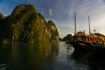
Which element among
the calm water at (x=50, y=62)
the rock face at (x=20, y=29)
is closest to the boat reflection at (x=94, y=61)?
the calm water at (x=50, y=62)

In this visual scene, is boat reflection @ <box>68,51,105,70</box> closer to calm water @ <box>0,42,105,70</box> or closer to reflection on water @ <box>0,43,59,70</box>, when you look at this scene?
calm water @ <box>0,42,105,70</box>

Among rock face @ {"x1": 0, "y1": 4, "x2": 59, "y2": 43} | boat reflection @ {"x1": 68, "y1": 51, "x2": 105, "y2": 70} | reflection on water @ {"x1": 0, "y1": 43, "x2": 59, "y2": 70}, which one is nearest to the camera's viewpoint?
reflection on water @ {"x1": 0, "y1": 43, "x2": 59, "y2": 70}

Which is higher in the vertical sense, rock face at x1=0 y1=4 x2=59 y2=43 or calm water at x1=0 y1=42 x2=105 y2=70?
rock face at x1=0 y1=4 x2=59 y2=43

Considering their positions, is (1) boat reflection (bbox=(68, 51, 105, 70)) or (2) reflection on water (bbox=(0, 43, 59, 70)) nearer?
(2) reflection on water (bbox=(0, 43, 59, 70))

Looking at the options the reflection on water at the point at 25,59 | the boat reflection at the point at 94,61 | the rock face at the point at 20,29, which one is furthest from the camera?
the rock face at the point at 20,29

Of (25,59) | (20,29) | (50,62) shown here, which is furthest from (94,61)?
(20,29)

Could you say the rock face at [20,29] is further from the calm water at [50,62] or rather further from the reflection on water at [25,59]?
the calm water at [50,62]

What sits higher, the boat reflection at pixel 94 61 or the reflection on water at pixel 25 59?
the reflection on water at pixel 25 59

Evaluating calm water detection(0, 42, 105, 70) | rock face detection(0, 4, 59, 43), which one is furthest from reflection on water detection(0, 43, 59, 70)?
rock face detection(0, 4, 59, 43)

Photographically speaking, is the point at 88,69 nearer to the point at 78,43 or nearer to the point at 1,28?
the point at 78,43

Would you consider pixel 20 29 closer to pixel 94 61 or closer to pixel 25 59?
pixel 25 59

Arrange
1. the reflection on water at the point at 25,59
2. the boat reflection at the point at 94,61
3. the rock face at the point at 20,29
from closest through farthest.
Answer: the reflection on water at the point at 25,59 < the boat reflection at the point at 94,61 < the rock face at the point at 20,29

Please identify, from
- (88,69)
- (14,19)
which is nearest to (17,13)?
(14,19)

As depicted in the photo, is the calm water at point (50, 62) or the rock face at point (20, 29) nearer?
the calm water at point (50, 62)
